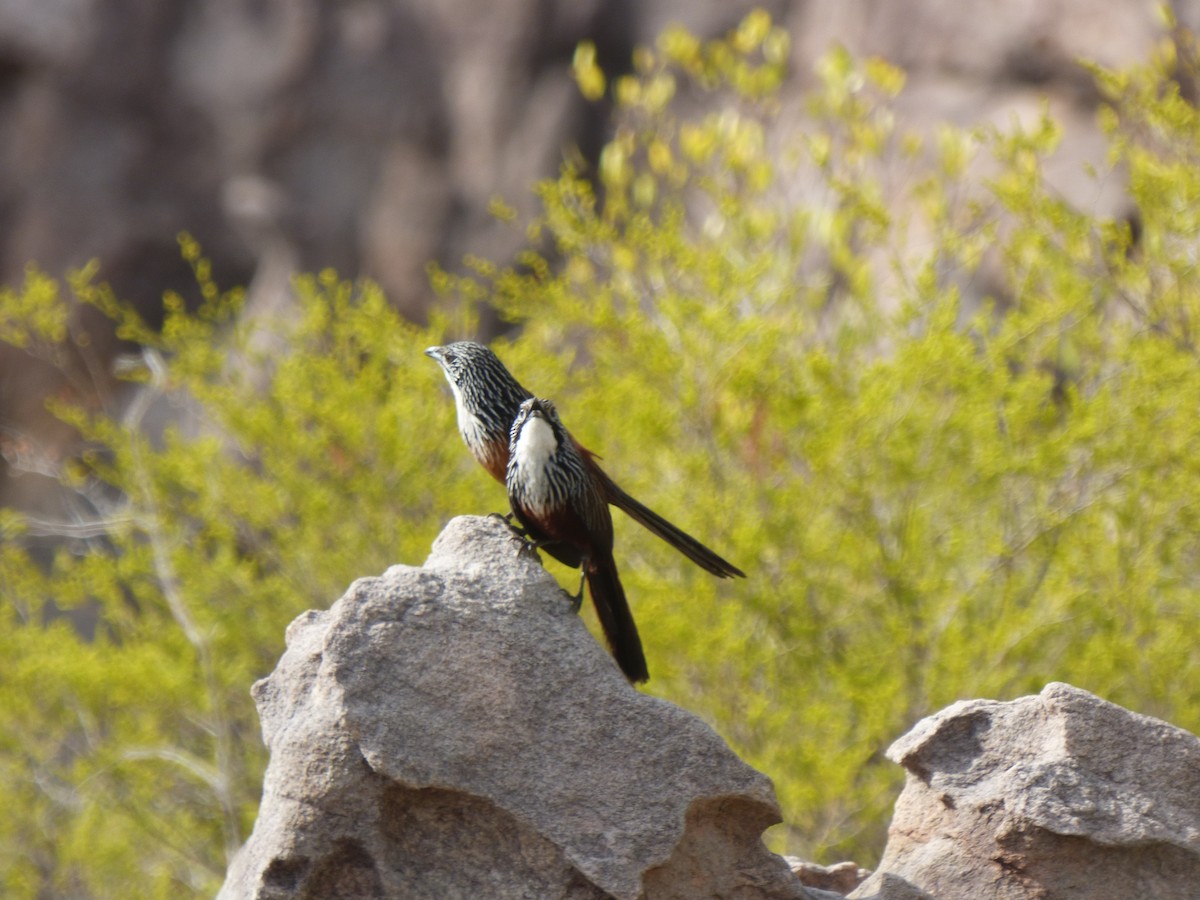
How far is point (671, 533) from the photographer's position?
429cm

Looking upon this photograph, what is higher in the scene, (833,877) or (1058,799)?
(833,877)

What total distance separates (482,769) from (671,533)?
1031mm

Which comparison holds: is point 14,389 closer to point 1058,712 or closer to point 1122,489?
point 1122,489

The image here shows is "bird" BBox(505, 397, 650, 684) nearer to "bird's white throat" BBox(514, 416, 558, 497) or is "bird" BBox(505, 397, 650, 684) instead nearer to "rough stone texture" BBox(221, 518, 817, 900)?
"bird's white throat" BBox(514, 416, 558, 497)

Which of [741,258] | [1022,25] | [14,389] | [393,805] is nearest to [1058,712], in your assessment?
[393,805]

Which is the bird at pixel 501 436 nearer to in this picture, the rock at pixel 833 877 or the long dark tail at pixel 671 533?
the long dark tail at pixel 671 533

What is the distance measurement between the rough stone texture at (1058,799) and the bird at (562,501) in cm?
88

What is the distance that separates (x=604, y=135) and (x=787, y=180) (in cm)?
465

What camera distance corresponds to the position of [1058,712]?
12.3ft

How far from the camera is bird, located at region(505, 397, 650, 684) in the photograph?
408 centimetres

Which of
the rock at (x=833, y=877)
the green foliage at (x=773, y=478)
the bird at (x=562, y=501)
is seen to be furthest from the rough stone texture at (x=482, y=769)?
the green foliage at (x=773, y=478)

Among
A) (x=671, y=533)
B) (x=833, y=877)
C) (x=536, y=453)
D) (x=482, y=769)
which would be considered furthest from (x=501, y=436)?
(x=833, y=877)

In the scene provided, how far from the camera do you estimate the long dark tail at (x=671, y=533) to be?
4.26m

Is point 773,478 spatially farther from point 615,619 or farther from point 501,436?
point 501,436
